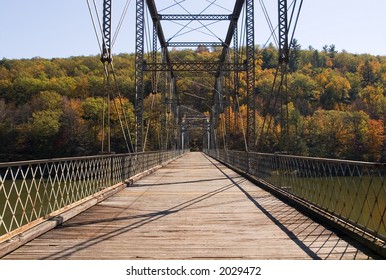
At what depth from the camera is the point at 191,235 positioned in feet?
17.1

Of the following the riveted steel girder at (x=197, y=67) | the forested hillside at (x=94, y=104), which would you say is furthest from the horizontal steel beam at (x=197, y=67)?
the forested hillside at (x=94, y=104)

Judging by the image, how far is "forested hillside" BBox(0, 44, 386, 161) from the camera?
47.7 meters

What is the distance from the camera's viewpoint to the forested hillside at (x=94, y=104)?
157 feet

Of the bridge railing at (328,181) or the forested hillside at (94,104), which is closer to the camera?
the bridge railing at (328,181)

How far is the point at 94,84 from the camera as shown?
54344mm

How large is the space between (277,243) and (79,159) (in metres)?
4.04

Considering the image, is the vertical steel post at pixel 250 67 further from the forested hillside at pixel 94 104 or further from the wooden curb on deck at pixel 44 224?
the forested hillside at pixel 94 104

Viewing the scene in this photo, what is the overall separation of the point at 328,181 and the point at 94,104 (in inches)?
2195

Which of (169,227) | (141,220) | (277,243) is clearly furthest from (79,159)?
(277,243)

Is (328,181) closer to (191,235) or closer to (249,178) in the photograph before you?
(191,235)

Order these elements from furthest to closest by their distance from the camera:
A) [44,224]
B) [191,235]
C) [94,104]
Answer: [94,104], [44,224], [191,235]

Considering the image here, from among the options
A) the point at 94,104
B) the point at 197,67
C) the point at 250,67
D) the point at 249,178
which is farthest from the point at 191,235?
the point at 94,104

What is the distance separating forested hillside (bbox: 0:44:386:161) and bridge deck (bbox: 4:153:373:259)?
118 ft

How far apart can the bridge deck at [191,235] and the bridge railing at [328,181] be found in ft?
0.97
